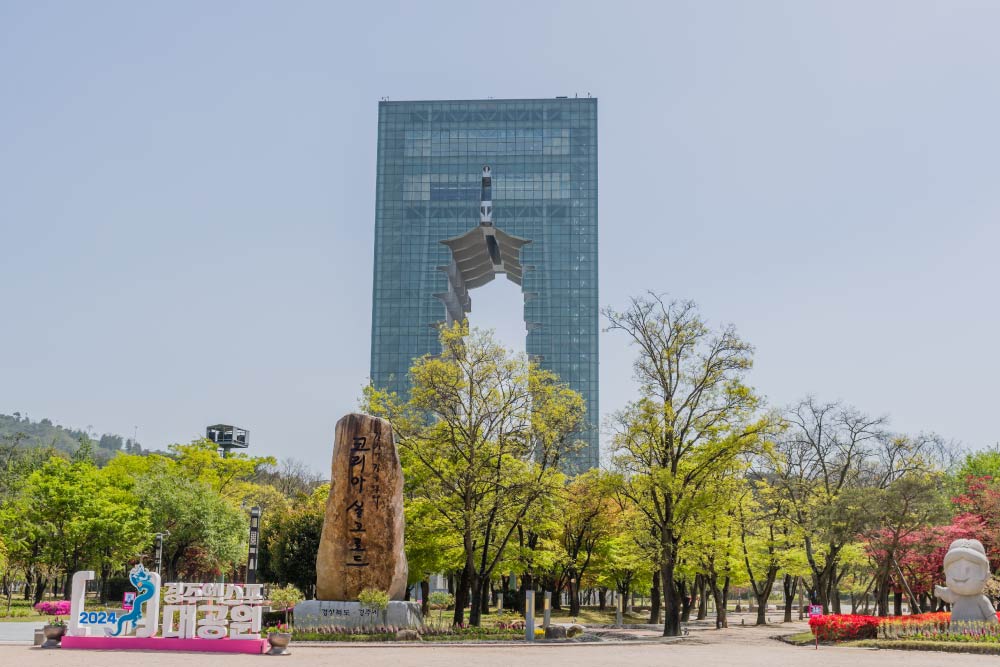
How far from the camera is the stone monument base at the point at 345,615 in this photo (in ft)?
89.8

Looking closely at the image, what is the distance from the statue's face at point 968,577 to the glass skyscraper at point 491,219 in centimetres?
9768

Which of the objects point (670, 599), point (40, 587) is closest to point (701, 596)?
point (670, 599)

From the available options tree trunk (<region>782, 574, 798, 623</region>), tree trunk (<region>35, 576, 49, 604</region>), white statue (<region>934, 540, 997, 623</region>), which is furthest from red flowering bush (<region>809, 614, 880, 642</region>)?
tree trunk (<region>35, 576, 49, 604</region>)

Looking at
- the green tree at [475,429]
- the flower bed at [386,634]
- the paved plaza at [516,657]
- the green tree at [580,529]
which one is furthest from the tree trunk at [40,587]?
the flower bed at [386,634]

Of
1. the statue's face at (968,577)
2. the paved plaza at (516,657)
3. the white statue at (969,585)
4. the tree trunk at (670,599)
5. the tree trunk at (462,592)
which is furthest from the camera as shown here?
the tree trunk at (670,599)

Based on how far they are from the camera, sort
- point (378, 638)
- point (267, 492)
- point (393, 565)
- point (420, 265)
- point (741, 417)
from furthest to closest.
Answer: point (420, 265) < point (267, 492) < point (741, 417) < point (393, 565) < point (378, 638)

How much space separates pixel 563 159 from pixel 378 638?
113 m

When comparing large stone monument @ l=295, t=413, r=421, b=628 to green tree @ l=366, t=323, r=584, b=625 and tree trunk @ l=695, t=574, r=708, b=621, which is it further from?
tree trunk @ l=695, t=574, r=708, b=621

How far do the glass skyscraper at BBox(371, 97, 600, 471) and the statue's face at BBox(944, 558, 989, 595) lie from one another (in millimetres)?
97682

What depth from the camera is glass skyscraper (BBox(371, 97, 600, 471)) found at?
128 meters

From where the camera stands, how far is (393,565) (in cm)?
2848

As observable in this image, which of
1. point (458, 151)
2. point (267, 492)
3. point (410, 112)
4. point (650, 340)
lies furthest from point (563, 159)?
point (650, 340)

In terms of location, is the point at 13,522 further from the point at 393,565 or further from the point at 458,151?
the point at 458,151

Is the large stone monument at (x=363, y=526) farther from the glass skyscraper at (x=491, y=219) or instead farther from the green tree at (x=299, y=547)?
the glass skyscraper at (x=491, y=219)
